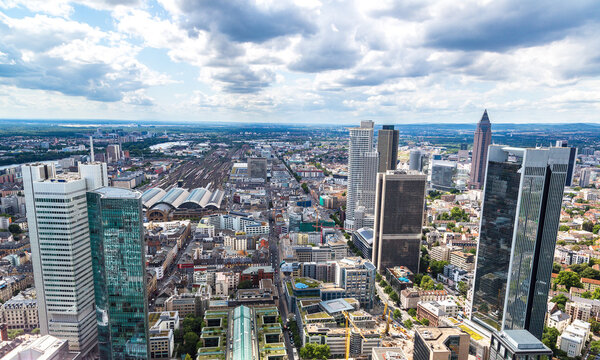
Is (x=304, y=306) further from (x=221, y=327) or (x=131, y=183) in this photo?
(x=131, y=183)

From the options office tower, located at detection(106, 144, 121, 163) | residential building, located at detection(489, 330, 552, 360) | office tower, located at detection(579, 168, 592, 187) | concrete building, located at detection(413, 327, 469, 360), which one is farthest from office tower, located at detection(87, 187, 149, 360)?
office tower, located at detection(579, 168, 592, 187)

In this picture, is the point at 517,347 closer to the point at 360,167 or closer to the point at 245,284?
the point at 245,284

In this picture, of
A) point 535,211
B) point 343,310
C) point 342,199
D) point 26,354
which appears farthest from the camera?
point 342,199

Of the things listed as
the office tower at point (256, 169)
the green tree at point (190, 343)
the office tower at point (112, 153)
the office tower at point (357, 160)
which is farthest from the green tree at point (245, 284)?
the office tower at point (112, 153)

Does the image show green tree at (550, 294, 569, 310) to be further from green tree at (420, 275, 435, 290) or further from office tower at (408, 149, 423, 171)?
office tower at (408, 149, 423, 171)

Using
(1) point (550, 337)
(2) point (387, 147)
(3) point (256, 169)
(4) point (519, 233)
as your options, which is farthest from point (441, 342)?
(3) point (256, 169)

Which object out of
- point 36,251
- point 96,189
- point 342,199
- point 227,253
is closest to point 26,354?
point 36,251
